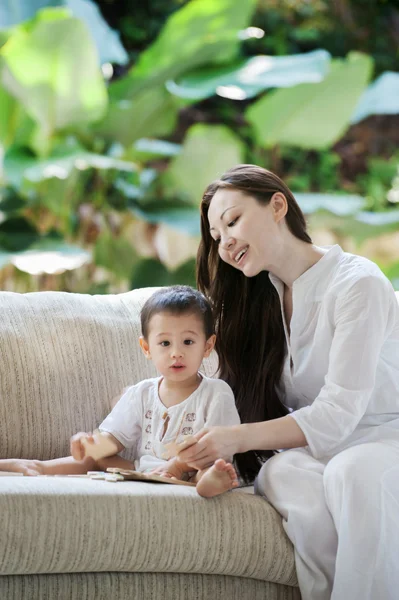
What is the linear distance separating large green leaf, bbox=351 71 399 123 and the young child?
110 inches

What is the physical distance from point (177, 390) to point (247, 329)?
0.27 meters

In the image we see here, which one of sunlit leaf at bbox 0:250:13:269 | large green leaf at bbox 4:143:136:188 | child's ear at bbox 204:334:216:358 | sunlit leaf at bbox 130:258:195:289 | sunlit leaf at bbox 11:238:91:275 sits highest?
child's ear at bbox 204:334:216:358

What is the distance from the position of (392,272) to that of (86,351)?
2.54 meters

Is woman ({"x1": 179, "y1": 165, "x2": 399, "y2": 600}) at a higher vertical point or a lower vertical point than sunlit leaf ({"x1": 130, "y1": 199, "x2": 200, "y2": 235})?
higher

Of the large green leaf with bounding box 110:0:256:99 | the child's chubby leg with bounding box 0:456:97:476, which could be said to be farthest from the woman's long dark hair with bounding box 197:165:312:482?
the large green leaf with bounding box 110:0:256:99

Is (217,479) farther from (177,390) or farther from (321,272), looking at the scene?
(321,272)

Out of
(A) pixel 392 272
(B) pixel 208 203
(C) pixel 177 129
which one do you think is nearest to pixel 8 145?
(C) pixel 177 129

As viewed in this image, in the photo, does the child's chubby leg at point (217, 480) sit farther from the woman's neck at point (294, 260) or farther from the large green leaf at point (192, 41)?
the large green leaf at point (192, 41)

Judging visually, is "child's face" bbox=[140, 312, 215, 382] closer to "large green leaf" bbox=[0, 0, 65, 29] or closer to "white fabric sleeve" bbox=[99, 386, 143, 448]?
"white fabric sleeve" bbox=[99, 386, 143, 448]

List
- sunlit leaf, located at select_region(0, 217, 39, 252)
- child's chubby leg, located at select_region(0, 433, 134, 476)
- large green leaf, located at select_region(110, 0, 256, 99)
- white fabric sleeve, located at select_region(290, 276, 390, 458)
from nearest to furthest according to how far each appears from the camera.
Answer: white fabric sleeve, located at select_region(290, 276, 390, 458)
child's chubby leg, located at select_region(0, 433, 134, 476)
sunlit leaf, located at select_region(0, 217, 39, 252)
large green leaf, located at select_region(110, 0, 256, 99)

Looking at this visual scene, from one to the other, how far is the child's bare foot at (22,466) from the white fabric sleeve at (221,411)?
1.30 ft

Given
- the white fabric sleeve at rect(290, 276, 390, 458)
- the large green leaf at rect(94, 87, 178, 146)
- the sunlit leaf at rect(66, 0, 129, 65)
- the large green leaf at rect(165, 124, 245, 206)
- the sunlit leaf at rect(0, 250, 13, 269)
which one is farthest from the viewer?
the sunlit leaf at rect(66, 0, 129, 65)

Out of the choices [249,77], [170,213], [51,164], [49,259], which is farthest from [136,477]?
[249,77]

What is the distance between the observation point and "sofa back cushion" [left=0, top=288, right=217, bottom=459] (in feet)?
7.04
